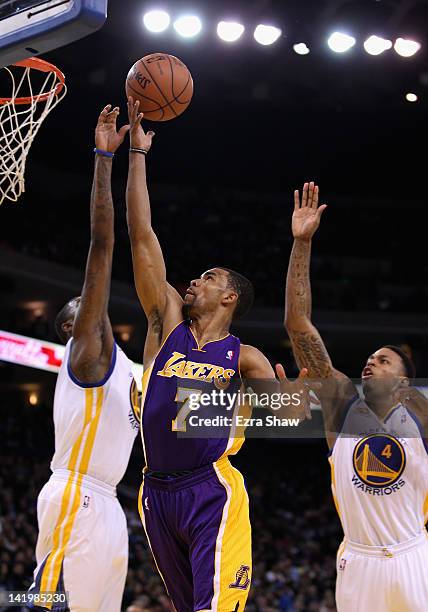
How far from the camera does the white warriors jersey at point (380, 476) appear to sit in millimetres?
4605

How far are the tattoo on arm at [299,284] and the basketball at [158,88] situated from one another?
1038 mm

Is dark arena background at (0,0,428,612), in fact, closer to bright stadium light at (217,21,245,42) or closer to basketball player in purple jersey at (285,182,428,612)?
bright stadium light at (217,21,245,42)

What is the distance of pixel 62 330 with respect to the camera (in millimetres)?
5176

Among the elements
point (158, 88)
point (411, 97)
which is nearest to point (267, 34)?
point (411, 97)

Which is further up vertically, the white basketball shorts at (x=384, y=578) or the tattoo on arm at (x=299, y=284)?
the tattoo on arm at (x=299, y=284)

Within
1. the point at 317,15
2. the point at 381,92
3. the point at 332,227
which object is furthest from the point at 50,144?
the point at 317,15

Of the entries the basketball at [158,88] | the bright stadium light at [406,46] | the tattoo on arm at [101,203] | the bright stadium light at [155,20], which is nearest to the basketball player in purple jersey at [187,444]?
the tattoo on arm at [101,203]

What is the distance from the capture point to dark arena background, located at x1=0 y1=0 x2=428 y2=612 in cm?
1283

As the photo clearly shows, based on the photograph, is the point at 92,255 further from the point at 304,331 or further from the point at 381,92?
the point at 381,92

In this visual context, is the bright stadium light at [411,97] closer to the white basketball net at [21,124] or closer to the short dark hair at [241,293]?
the white basketball net at [21,124]

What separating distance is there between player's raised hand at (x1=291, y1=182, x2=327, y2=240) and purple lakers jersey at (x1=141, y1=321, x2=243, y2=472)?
90 cm

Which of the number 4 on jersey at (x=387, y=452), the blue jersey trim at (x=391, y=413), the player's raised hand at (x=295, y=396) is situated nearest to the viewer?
the player's raised hand at (x=295, y=396)

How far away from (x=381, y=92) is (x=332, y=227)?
775 cm

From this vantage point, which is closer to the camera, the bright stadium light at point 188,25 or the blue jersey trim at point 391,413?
the blue jersey trim at point 391,413
